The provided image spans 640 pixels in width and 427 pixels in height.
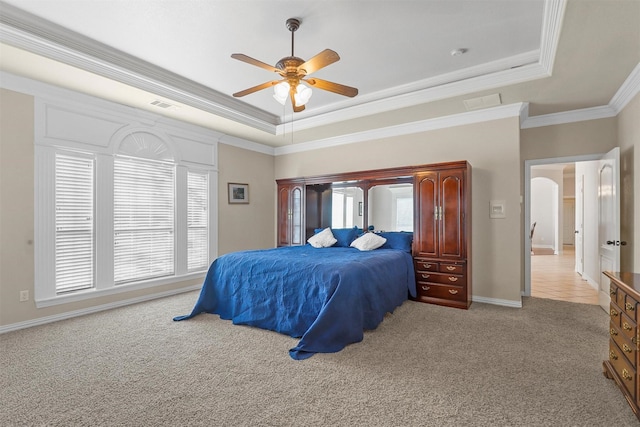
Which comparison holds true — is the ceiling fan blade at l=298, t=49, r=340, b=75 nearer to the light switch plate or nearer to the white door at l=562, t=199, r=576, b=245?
the light switch plate

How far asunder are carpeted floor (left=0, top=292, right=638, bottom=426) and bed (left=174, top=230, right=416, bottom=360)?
144mm

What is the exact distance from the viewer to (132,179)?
434 cm

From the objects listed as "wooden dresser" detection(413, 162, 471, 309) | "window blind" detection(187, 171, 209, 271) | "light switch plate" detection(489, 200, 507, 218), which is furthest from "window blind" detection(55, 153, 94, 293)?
"light switch plate" detection(489, 200, 507, 218)

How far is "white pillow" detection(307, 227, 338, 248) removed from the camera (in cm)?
504

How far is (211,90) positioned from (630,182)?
5244 millimetres

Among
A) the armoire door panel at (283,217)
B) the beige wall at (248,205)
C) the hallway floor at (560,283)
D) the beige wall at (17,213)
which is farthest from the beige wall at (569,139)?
the beige wall at (17,213)

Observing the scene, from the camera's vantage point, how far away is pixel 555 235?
1015cm

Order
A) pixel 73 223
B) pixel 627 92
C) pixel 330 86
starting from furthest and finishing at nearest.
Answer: pixel 73 223, pixel 627 92, pixel 330 86

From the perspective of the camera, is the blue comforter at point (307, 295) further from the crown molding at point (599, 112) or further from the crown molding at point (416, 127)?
the crown molding at point (599, 112)

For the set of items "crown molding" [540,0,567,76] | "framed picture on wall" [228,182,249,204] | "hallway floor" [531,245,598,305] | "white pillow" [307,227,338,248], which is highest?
"crown molding" [540,0,567,76]

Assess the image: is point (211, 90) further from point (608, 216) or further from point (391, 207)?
point (608, 216)

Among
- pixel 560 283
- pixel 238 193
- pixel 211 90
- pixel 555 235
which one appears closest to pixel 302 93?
pixel 211 90

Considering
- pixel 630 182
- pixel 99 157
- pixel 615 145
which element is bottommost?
pixel 630 182

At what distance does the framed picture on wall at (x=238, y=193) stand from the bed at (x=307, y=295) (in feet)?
6.78
